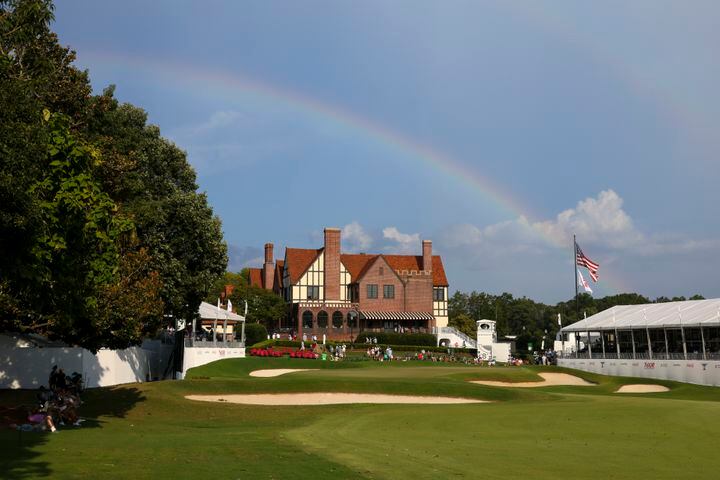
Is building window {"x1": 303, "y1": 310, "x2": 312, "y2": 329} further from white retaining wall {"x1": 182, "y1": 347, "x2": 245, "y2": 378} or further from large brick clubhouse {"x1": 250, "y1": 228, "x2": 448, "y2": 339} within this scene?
white retaining wall {"x1": 182, "y1": 347, "x2": 245, "y2": 378}

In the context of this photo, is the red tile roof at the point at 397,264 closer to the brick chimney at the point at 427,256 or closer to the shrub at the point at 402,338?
the brick chimney at the point at 427,256

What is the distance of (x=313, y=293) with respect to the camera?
96438 millimetres

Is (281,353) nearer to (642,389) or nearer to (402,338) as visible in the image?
(402,338)

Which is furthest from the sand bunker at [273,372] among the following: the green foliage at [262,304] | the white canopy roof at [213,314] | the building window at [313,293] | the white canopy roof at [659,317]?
the building window at [313,293]

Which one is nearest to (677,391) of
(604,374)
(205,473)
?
(604,374)

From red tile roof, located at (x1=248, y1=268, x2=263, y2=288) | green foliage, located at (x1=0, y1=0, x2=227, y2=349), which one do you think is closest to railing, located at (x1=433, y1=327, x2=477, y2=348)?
red tile roof, located at (x1=248, y1=268, x2=263, y2=288)

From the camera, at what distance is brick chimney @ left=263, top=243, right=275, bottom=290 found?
109875mm

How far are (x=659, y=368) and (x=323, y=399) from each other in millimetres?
33537

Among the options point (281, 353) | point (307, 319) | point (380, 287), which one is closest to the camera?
point (281, 353)

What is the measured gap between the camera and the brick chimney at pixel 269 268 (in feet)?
360

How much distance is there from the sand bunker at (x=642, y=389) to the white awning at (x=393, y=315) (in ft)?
155

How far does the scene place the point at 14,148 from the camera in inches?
553

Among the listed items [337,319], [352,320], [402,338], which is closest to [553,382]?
[402,338]

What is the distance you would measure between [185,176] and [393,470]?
30.6 meters
